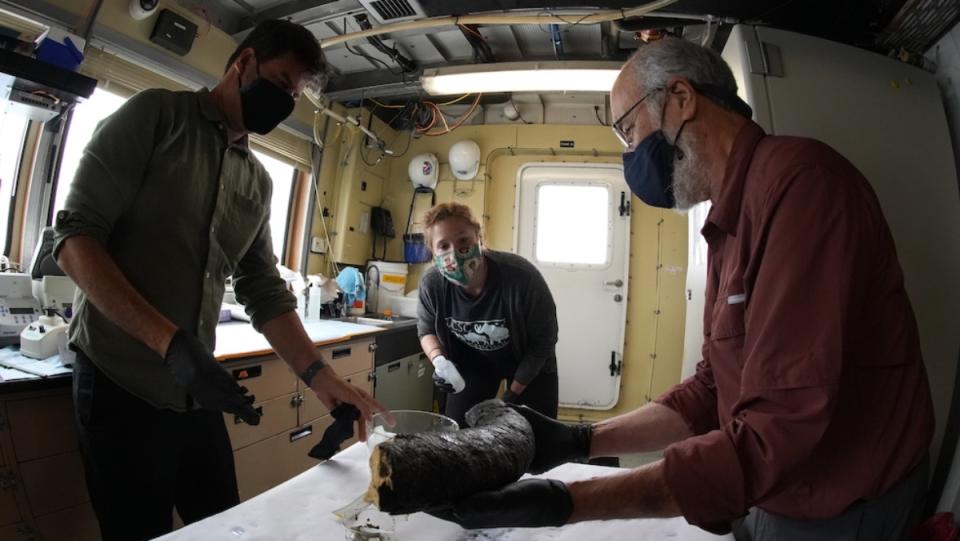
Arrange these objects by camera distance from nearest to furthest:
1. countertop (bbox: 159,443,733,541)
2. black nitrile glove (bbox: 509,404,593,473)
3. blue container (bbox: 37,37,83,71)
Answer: countertop (bbox: 159,443,733,541) → black nitrile glove (bbox: 509,404,593,473) → blue container (bbox: 37,37,83,71)

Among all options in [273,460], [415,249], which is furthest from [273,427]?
[415,249]

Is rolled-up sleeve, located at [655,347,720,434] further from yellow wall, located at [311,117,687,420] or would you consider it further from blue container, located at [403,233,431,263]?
blue container, located at [403,233,431,263]

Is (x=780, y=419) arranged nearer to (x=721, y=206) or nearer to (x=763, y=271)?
(x=763, y=271)

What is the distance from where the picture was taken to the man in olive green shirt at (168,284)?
0.84 meters

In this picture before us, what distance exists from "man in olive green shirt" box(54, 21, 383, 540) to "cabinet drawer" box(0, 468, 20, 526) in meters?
0.47

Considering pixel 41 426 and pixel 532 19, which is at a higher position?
pixel 532 19

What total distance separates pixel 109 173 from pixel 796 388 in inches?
50.8

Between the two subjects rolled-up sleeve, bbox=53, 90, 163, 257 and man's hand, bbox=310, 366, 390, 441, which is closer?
rolled-up sleeve, bbox=53, 90, 163, 257

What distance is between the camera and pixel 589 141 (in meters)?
3.83

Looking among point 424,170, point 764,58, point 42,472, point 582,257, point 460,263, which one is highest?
point 424,170

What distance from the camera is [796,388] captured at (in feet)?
1.66

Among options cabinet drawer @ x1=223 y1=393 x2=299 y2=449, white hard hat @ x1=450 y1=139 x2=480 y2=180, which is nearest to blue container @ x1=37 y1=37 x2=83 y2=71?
cabinet drawer @ x1=223 y1=393 x2=299 y2=449

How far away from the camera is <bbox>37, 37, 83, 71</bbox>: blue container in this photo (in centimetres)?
167

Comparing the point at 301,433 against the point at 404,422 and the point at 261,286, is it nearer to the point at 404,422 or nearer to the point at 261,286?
the point at 261,286
